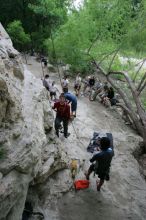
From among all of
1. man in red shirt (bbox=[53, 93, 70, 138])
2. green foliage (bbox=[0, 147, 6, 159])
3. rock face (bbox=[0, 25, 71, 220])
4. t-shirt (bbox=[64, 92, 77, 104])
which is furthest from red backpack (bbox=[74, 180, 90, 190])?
green foliage (bbox=[0, 147, 6, 159])

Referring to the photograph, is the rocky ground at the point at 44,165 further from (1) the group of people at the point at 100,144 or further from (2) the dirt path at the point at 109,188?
(1) the group of people at the point at 100,144

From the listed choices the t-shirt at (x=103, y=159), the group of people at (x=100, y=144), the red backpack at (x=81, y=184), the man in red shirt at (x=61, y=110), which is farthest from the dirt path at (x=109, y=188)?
the man in red shirt at (x=61, y=110)

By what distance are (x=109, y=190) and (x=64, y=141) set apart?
7.69 ft

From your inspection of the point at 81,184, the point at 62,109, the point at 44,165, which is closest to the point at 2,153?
the point at 44,165

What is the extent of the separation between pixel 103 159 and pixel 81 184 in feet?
4.23

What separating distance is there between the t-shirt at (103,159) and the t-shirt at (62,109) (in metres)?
2.04

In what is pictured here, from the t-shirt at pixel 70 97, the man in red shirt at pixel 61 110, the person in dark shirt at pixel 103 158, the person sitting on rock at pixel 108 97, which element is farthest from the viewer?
the person sitting on rock at pixel 108 97

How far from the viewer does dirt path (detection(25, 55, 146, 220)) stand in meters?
8.56

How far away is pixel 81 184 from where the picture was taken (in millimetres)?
9398

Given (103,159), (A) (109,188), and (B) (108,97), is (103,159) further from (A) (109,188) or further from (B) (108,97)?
(B) (108,97)

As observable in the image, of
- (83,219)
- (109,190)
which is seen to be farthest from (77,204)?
(109,190)

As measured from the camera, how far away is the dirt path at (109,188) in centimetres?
856

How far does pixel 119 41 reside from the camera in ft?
68.3

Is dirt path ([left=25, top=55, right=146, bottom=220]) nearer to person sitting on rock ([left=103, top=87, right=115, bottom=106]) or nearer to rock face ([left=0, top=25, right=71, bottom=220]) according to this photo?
rock face ([left=0, top=25, right=71, bottom=220])
